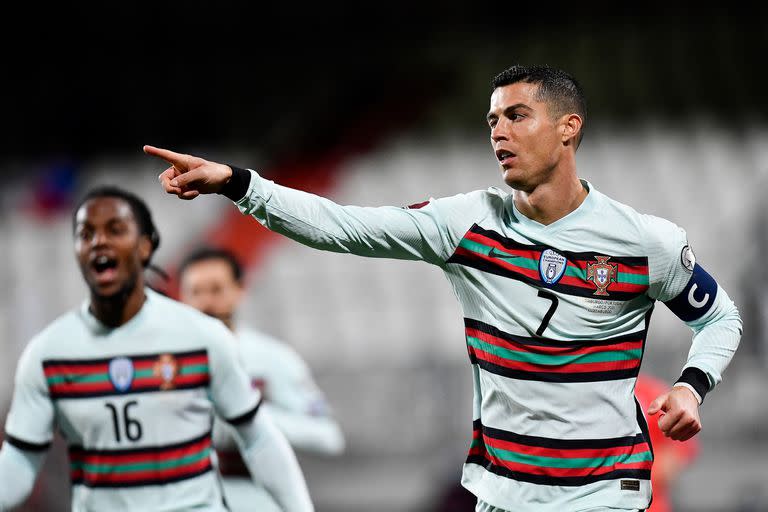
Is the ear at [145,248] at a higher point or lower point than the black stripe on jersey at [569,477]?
higher

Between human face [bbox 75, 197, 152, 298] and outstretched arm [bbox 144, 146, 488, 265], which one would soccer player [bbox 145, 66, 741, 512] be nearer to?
outstretched arm [bbox 144, 146, 488, 265]

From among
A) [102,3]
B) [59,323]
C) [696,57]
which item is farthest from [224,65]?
[59,323]

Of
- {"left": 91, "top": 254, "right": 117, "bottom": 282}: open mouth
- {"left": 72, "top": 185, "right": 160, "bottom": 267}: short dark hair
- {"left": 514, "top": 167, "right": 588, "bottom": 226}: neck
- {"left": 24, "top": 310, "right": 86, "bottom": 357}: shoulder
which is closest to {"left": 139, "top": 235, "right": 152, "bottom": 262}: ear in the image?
{"left": 72, "top": 185, "right": 160, "bottom": 267}: short dark hair

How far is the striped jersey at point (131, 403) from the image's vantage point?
3.28 m

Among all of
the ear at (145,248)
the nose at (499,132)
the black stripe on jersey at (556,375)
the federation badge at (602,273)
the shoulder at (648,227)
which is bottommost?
the black stripe on jersey at (556,375)

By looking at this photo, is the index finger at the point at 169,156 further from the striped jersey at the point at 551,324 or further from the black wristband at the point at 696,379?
the black wristband at the point at 696,379

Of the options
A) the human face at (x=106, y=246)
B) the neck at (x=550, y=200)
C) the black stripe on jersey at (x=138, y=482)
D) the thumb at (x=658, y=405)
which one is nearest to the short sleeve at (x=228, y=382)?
the black stripe on jersey at (x=138, y=482)

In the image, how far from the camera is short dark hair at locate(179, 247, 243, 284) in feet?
16.1

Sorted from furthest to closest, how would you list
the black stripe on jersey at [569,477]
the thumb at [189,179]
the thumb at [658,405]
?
the black stripe on jersey at [569,477] < the thumb at [658,405] < the thumb at [189,179]

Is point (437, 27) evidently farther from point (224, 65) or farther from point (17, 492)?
point (17, 492)

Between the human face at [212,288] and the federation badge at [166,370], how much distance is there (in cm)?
143

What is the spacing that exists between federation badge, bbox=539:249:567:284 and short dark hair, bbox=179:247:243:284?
2.20 meters

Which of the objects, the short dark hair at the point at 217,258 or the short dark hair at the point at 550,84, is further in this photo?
the short dark hair at the point at 217,258

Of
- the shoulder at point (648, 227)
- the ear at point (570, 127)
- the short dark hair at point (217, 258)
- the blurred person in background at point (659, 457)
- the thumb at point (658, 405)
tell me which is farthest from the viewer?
the short dark hair at point (217, 258)
